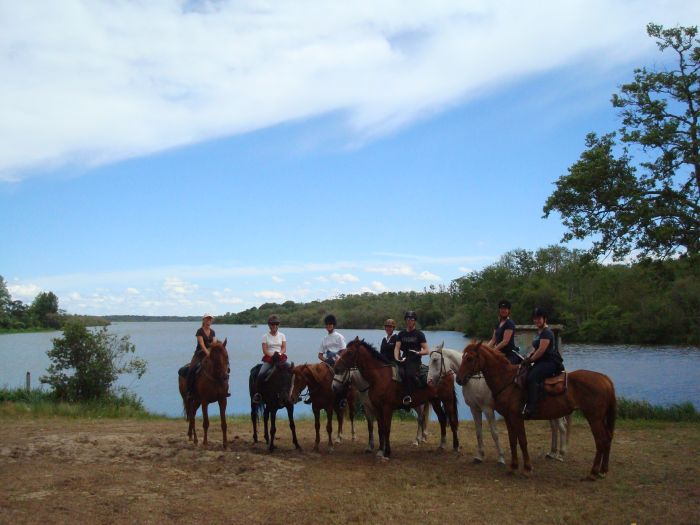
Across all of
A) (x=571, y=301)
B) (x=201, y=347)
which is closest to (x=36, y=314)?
(x=571, y=301)

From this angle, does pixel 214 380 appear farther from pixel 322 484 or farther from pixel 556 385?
pixel 556 385

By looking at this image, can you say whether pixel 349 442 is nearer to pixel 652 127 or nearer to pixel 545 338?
pixel 545 338

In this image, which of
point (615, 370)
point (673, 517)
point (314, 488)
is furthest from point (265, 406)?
point (615, 370)

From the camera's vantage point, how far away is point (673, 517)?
598 centimetres

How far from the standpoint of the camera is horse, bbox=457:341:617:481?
25.3ft

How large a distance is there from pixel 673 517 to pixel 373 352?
4.76 metres

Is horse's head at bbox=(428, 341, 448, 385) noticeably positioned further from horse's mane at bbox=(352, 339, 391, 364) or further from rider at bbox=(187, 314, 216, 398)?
rider at bbox=(187, 314, 216, 398)

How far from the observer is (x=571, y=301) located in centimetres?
5672

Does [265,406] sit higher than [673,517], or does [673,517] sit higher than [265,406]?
[265,406]

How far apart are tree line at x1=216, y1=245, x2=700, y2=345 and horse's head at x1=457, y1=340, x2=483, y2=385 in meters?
9.36

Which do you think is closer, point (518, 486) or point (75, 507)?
point (75, 507)

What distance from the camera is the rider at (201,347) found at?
32.7ft

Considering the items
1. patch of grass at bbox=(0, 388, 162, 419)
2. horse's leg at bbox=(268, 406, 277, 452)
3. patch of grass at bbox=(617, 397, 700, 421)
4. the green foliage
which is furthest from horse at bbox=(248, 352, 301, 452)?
the green foliage

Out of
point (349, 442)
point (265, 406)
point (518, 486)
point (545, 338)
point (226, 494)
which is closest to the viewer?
point (226, 494)
